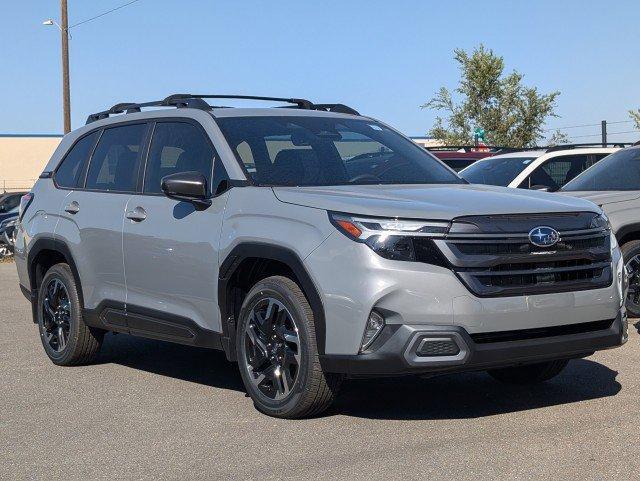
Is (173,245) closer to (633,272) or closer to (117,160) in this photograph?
(117,160)

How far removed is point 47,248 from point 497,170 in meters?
6.45

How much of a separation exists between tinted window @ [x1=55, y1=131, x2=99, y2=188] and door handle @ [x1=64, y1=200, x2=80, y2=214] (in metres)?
0.22

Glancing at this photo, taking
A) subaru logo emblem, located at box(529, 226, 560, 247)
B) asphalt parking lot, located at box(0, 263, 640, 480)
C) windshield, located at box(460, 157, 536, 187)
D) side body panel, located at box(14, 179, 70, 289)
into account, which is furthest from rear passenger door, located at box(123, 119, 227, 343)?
windshield, located at box(460, 157, 536, 187)

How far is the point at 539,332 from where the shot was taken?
19.5ft

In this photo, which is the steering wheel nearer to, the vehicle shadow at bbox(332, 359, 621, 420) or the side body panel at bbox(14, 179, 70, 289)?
the vehicle shadow at bbox(332, 359, 621, 420)

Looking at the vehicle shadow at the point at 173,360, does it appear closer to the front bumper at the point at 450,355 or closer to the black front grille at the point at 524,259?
the front bumper at the point at 450,355

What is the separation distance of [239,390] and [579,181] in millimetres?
4722

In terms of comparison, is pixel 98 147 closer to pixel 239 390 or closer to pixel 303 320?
pixel 239 390

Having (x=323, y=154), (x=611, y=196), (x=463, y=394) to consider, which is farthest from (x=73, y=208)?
(x=611, y=196)

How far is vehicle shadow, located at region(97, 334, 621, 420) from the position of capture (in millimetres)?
6508

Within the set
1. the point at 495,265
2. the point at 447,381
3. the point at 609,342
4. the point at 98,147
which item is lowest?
the point at 447,381

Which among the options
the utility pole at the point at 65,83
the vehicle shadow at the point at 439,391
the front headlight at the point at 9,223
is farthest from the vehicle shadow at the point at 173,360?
the utility pole at the point at 65,83

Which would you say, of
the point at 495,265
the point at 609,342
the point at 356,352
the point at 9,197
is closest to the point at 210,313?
the point at 356,352

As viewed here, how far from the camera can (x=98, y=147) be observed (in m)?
8.45
